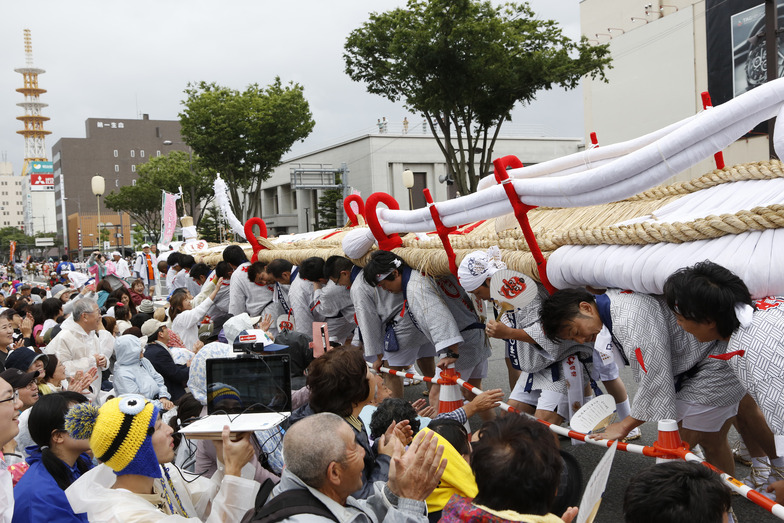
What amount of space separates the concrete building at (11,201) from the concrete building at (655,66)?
429 feet

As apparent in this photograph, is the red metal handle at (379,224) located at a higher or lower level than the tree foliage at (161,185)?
lower

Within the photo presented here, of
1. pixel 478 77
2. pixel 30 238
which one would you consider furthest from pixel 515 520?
pixel 30 238

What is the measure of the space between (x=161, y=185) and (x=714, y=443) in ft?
139

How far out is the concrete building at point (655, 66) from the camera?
24.6m

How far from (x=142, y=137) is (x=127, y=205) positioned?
47.0 metres

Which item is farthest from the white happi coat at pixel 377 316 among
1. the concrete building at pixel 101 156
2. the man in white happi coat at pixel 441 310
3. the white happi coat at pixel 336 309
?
the concrete building at pixel 101 156

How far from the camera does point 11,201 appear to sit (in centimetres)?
13512

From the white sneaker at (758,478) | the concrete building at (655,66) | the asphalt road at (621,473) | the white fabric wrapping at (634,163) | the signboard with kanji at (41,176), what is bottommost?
the asphalt road at (621,473)

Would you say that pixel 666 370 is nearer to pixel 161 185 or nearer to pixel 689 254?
pixel 689 254

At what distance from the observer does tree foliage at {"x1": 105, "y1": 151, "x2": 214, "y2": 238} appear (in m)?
39.6

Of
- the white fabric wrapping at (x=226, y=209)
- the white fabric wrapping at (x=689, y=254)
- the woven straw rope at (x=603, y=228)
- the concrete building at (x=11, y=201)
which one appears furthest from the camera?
the concrete building at (x=11, y=201)

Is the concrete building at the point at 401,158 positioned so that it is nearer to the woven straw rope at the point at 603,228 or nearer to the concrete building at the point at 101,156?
the woven straw rope at the point at 603,228

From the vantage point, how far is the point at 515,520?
182cm

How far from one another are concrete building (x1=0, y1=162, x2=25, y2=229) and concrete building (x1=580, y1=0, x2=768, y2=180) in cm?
13088
